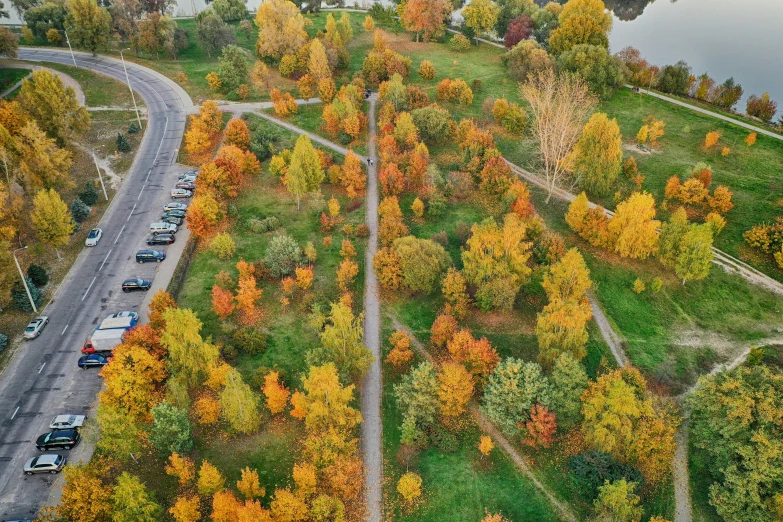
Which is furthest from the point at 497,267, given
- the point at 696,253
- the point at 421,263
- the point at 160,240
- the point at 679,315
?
the point at 160,240

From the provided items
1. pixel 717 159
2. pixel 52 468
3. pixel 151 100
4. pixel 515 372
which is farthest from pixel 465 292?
pixel 151 100

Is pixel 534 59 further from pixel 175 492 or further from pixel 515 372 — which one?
pixel 175 492

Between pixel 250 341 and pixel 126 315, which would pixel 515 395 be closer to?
pixel 250 341

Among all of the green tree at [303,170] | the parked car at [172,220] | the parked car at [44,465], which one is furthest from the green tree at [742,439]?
the parked car at [172,220]

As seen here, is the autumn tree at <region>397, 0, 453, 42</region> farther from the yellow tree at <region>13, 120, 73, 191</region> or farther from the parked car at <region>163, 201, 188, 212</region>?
the yellow tree at <region>13, 120, 73, 191</region>

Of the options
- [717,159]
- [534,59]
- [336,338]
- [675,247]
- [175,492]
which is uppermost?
[534,59]
